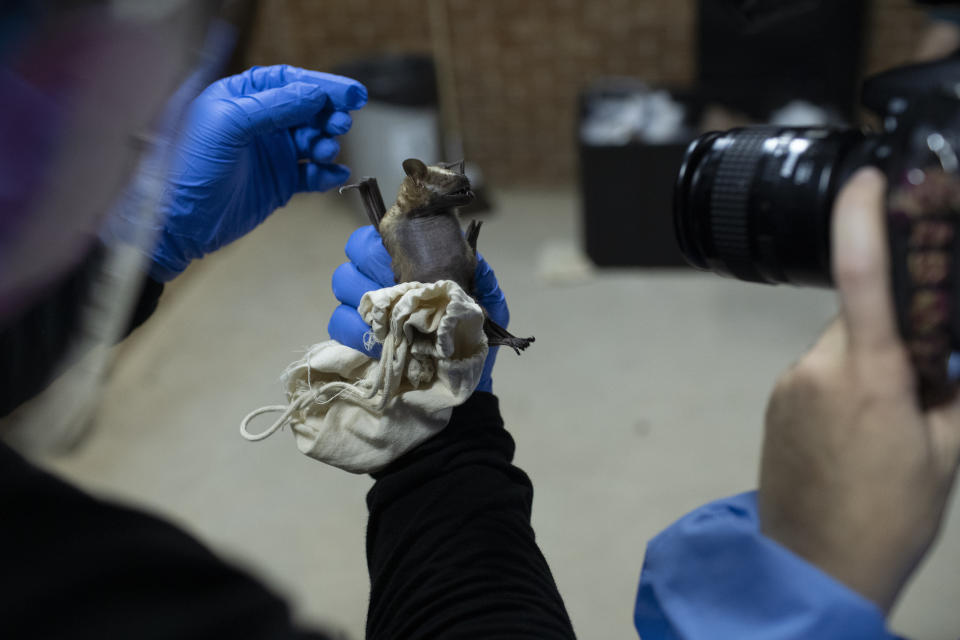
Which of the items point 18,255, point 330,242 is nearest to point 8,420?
point 18,255

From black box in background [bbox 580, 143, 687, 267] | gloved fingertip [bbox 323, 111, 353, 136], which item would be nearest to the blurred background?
black box in background [bbox 580, 143, 687, 267]

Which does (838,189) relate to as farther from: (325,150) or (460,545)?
(325,150)

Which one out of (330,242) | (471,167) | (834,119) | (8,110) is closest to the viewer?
(8,110)

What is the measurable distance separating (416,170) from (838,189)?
329mm

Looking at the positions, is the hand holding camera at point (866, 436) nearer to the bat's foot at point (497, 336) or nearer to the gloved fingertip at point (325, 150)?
the bat's foot at point (497, 336)

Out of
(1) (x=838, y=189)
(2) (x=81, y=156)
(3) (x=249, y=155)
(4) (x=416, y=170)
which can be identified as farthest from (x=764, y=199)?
(3) (x=249, y=155)

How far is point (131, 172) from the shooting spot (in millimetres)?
362

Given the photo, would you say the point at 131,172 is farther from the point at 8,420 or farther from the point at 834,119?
the point at 834,119

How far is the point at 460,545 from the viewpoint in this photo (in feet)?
1.79

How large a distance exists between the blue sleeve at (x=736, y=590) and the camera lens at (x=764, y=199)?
0.16 m

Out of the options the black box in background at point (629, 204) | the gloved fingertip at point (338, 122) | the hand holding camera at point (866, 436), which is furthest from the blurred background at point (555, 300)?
the hand holding camera at point (866, 436)

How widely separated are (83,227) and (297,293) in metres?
0.85

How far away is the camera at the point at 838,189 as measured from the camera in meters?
0.41

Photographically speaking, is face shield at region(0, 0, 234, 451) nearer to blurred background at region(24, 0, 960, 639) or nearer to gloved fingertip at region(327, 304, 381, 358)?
blurred background at region(24, 0, 960, 639)
